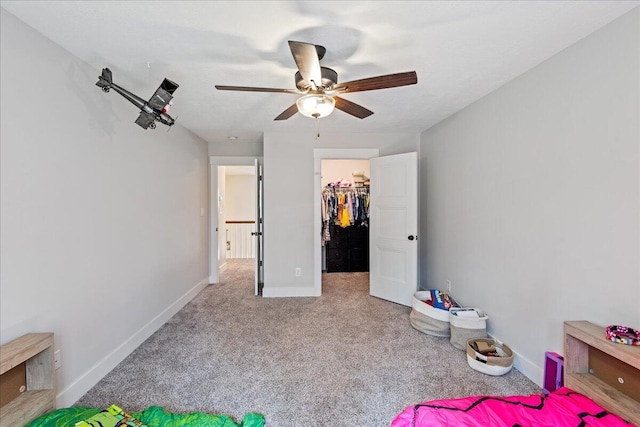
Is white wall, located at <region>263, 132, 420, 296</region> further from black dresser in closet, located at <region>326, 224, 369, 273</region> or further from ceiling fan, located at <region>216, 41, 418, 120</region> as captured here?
ceiling fan, located at <region>216, 41, 418, 120</region>

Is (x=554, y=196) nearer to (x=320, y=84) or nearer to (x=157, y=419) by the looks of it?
(x=320, y=84)

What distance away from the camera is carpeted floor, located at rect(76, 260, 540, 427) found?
1896 mm

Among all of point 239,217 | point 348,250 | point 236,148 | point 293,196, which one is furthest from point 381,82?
point 239,217

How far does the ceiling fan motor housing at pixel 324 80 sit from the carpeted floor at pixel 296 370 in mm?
2016

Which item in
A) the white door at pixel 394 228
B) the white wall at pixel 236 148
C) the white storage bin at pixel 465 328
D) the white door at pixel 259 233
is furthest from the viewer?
the white wall at pixel 236 148

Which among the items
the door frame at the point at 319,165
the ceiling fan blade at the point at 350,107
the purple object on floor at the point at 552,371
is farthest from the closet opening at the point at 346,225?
the purple object on floor at the point at 552,371

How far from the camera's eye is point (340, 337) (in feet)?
9.38

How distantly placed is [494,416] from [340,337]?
1.70 metres

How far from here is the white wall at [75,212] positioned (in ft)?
5.12

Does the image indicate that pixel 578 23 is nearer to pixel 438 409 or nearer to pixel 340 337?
pixel 438 409

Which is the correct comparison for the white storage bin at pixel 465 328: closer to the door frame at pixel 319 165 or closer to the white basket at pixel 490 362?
the white basket at pixel 490 362

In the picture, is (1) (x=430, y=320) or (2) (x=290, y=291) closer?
(1) (x=430, y=320)

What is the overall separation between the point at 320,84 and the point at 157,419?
2.11 m

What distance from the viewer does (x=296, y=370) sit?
229 cm
